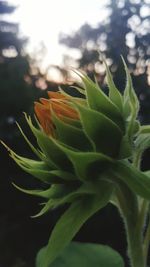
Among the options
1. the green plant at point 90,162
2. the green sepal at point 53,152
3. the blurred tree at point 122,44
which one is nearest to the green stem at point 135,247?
the green plant at point 90,162

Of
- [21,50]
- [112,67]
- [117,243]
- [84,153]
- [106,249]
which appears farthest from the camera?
[21,50]

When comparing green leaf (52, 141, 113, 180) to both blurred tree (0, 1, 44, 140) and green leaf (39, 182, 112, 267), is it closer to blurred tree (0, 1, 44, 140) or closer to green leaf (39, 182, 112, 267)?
green leaf (39, 182, 112, 267)

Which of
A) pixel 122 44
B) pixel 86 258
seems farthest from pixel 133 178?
pixel 122 44

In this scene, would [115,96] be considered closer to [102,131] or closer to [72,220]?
[102,131]

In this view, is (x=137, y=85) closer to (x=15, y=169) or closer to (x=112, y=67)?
A: (x=112, y=67)

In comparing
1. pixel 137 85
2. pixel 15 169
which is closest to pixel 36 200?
pixel 15 169

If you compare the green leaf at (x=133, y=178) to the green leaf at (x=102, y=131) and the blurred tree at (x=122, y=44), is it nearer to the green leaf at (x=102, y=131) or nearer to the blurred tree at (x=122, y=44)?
the green leaf at (x=102, y=131)
